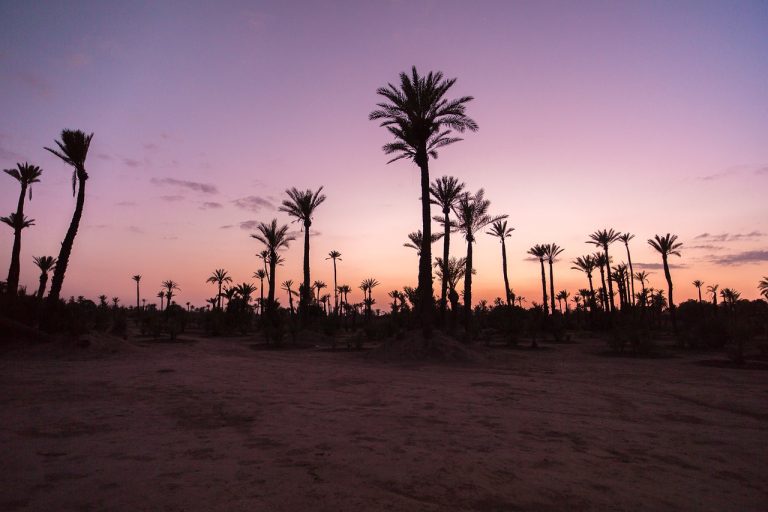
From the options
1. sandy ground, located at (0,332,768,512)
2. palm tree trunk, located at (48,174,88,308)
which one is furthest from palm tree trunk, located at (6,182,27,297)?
sandy ground, located at (0,332,768,512)

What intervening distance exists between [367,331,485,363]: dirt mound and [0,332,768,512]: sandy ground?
284 inches

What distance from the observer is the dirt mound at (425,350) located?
1806 centimetres

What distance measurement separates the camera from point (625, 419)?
7.32 metres

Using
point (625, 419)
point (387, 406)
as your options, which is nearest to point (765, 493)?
point (625, 419)

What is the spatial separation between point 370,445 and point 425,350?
13.7 metres

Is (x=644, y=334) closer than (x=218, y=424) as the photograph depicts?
No

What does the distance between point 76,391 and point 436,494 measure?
8218 mm

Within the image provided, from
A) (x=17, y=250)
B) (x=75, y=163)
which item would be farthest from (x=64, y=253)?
(x=17, y=250)

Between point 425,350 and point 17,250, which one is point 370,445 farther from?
point 17,250

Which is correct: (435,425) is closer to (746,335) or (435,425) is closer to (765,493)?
(765,493)

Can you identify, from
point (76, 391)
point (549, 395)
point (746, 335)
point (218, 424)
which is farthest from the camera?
point (746, 335)

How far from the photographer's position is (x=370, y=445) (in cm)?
527

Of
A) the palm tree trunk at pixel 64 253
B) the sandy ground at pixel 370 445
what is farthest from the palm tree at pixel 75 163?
the sandy ground at pixel 370 445

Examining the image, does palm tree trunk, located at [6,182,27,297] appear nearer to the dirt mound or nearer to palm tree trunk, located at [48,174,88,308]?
palm tree trunk, located at [48,174,88,308]
